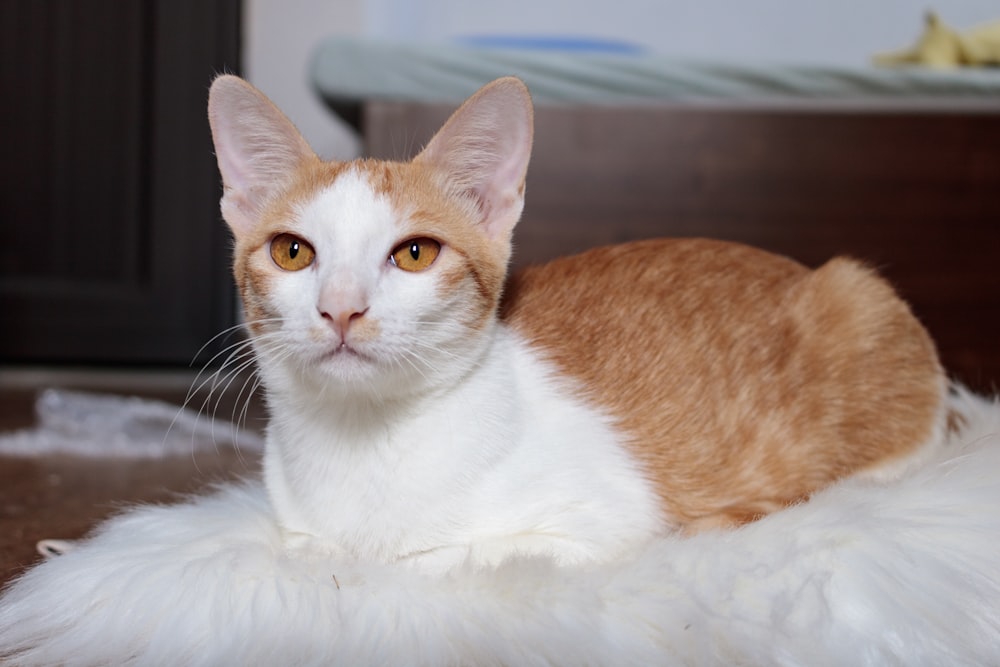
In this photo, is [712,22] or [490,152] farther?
[712,22]

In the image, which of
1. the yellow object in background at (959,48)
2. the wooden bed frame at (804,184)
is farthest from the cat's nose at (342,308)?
the yellow object in background at (959,48)

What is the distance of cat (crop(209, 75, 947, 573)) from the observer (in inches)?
37.8

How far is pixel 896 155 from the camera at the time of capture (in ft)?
7.34

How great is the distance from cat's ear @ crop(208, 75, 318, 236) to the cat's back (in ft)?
1.12

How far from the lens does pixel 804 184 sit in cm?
227

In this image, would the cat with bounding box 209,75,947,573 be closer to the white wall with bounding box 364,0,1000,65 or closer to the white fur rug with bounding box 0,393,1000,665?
the white fur rug with bounding box 0,393,1000,665

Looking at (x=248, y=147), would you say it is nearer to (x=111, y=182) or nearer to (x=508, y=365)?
(x=508, y=365)

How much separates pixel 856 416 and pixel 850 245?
3.94ft

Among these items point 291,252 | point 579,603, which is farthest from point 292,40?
point 579,603

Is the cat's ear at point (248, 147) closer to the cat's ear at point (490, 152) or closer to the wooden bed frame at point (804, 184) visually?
the cat's ear at point (490, 152)

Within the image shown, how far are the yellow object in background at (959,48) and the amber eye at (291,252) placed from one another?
217 cm

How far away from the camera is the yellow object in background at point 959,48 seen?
8.30ft

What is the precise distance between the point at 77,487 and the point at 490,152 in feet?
3.52

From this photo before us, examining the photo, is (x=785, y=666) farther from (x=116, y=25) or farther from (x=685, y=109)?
(x=116, y=25)
